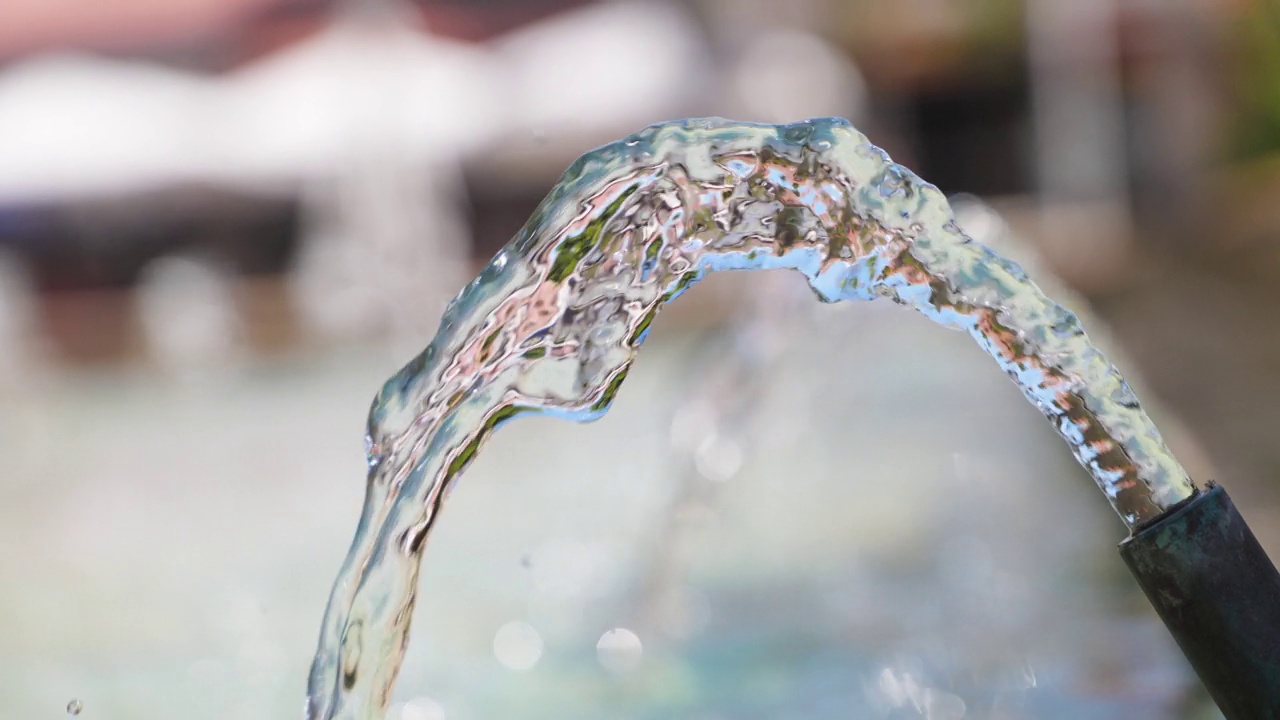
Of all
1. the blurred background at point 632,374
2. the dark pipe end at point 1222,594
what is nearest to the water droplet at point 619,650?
the blurred background at point 632,374

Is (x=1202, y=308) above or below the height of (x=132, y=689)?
below

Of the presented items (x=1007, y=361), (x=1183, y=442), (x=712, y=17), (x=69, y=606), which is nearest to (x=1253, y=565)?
(x=1007, y=361)

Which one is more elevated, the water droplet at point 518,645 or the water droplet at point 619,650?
the water droplet at point 518,645

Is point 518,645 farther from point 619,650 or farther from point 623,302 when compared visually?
point 623,302

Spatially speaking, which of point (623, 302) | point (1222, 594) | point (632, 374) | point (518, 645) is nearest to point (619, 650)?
point (518, 645)

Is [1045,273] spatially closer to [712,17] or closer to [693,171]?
[693,171]

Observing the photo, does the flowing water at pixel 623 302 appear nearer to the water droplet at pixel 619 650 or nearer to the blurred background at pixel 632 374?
the blurred background at pixel 632 374
